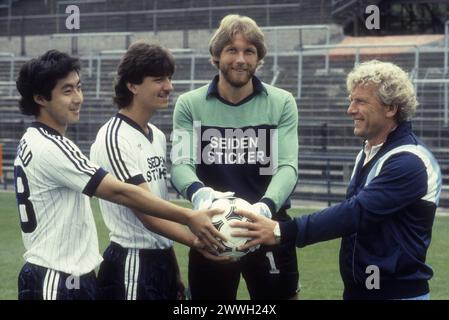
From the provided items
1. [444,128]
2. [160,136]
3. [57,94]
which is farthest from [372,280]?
[444,128]

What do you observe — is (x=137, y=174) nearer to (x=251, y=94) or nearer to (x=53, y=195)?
(x=53, y=195)

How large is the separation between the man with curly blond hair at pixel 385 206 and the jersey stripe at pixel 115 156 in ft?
2.24

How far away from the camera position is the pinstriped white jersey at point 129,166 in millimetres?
4688

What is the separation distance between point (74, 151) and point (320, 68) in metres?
20.2

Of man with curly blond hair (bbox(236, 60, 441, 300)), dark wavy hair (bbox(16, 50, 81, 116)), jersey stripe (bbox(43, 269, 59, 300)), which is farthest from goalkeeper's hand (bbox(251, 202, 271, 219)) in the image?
dark wavy hair (bbox(16, 50, 81, 116))

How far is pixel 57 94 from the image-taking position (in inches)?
179

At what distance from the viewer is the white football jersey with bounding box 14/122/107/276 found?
14.5 feet

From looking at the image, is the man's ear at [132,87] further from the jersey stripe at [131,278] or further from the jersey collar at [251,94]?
the jersey stripe at [131,278]

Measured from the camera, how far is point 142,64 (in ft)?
15.7

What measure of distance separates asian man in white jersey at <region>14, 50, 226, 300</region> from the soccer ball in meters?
0.25

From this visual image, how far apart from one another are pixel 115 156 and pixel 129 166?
0.30 ft

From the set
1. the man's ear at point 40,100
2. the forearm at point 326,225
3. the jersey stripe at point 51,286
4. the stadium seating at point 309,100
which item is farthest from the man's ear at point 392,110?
the stadium seating at point 309,100

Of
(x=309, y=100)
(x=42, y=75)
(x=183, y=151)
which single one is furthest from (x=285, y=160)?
(x=309, y=100)
